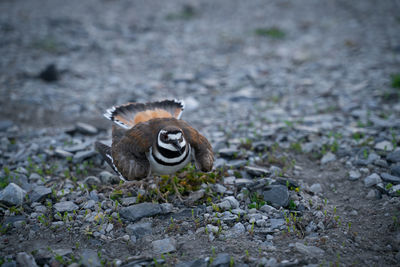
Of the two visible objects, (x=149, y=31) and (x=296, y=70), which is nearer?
(x=296, y=70)

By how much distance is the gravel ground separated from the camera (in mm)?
4000

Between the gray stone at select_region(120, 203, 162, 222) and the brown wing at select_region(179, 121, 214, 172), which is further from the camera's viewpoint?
the brown wing at select_region(179, 121, 214, 172)

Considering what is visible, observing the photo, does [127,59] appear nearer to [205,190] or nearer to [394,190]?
[205,190]

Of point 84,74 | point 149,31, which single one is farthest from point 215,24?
point 84,74

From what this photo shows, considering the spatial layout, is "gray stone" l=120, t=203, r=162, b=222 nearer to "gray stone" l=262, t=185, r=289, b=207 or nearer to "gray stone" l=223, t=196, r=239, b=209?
"gray stone" l=223, t=196, r=239, b=209

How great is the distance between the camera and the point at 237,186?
511 cm

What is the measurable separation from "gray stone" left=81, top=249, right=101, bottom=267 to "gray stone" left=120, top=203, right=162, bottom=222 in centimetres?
71

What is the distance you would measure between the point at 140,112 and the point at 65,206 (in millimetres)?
1937

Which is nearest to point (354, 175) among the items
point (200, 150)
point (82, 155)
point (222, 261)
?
point (200, 150)

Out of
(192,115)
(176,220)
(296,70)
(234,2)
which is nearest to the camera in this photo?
(176,220)

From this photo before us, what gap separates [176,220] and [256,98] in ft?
15.1

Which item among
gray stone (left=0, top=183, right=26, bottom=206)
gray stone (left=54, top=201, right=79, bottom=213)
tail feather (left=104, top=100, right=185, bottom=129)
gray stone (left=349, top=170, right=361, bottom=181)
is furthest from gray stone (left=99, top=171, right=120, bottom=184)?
gray stone (left=349, top=170, right=361, bottom=181)

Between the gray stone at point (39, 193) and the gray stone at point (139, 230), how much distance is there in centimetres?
144

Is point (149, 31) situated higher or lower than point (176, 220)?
higher
